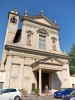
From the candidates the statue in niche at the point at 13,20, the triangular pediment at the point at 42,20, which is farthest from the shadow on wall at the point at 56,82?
the statue in niche at the point at 13,20

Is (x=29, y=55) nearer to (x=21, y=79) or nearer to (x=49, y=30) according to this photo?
(x=21, y=79)

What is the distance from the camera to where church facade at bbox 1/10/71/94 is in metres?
22.3

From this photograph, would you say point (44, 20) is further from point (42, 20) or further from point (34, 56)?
point (34, 56)

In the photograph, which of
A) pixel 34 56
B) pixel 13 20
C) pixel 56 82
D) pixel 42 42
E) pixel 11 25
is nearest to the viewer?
pixel 34 56

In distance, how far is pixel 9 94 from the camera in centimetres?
1359

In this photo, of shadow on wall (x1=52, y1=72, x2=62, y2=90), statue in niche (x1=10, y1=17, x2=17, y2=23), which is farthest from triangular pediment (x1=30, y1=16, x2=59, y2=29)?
shadow on wall (x1=52, y1=72, x2=62, y2=90)

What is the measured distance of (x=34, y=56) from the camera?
24.9 meters

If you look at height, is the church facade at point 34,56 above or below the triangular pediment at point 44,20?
below

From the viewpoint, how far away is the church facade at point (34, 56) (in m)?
22.3

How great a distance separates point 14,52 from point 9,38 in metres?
7.12

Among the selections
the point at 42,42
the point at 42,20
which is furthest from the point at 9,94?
the point at 42,20

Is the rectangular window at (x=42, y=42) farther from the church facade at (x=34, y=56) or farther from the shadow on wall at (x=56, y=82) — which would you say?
the shadow on wall at (x=56, y=82)

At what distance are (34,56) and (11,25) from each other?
32.2 ft

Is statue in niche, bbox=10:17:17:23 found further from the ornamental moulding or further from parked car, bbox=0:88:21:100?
parked car, bbox=0:88:21:100
